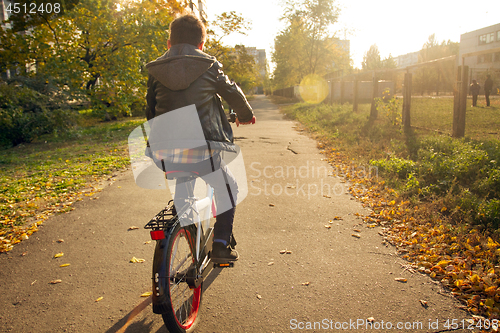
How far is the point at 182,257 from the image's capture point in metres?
2.35

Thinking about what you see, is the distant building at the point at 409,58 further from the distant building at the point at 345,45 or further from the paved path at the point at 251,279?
the paved path at the point at 251,279

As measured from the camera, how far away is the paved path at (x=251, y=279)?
2.63 meters

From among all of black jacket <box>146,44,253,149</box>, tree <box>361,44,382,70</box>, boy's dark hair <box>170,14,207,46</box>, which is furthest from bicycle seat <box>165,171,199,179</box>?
tree <box>361,44,382,70</box>

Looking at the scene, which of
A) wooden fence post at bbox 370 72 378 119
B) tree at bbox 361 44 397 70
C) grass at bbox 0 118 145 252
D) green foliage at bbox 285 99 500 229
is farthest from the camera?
tree at bbox 361 44 397 70

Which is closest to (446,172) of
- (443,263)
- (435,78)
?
(443,263)

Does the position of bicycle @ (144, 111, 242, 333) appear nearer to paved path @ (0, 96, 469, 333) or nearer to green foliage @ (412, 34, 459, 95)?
paved path @ (0, 96, 469, 333)

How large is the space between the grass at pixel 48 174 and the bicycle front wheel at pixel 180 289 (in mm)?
A: 2770

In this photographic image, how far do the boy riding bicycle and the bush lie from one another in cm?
1077

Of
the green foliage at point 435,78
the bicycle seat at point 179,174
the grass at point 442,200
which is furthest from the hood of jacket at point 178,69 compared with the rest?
the green foliage at point 435,78

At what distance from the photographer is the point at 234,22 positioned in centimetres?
2677

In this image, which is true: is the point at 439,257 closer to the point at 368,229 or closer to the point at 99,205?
the point at 368,229

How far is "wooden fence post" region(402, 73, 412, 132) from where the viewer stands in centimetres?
1019

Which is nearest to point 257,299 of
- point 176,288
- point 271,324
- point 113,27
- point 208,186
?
point 271,324

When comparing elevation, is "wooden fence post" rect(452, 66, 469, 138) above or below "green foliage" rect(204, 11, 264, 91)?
below
